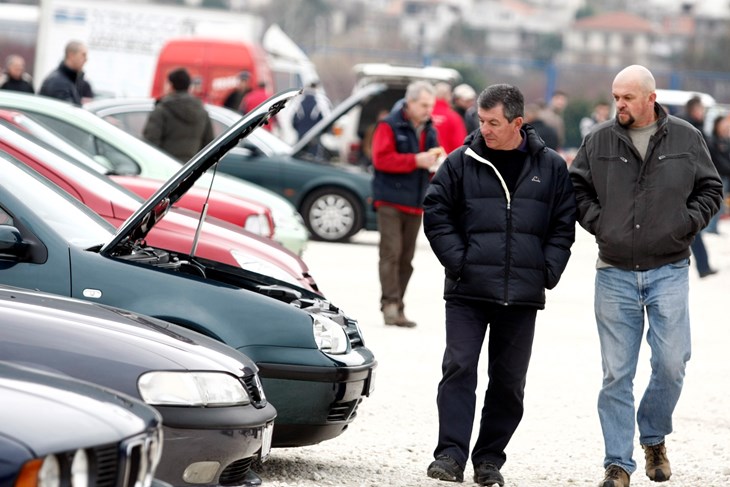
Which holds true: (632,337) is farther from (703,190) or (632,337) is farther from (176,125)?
(176,125)

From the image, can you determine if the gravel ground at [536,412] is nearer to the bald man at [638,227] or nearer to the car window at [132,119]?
the bald man at [638,227]

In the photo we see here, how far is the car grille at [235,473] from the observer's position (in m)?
4.93

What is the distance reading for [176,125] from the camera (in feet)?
45.5

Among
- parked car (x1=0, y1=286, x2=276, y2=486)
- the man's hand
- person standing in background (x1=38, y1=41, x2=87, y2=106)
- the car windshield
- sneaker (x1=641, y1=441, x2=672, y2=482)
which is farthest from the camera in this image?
person standing in background (x1=38, y1=41, x2=87, y2=106)

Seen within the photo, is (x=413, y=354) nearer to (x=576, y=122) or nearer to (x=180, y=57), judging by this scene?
(x=180, y=57)

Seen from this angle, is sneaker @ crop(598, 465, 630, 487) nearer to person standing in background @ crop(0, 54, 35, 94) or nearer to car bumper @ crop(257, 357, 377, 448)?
car bumper @ crop(257, 357, 377, 448)

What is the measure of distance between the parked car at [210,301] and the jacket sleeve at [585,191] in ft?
3.71

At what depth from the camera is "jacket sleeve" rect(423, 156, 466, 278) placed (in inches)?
244

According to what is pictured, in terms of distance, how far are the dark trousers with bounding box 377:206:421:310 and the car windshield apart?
15.3ft

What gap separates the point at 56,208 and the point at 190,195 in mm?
3737

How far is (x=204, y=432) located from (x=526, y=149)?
2.22 m

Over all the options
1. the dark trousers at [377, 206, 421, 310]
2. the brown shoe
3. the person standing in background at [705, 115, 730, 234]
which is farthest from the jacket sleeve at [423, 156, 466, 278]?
the person standing in background at [705, 115, 730, 234]

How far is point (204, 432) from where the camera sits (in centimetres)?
470

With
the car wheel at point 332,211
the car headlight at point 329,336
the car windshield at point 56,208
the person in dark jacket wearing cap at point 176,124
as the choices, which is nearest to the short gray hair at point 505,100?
the car headlight at point 329,336
